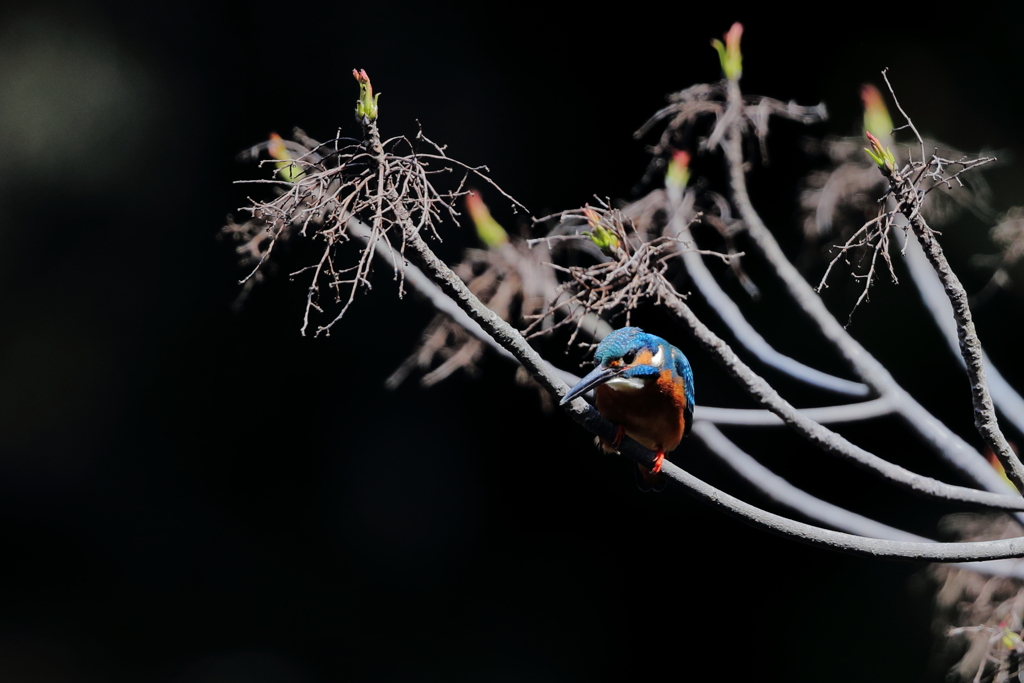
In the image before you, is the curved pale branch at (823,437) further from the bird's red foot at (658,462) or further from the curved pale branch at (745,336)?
the curved pale branch at (745,336)

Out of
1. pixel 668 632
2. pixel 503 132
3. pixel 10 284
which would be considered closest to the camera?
pixel 10 284

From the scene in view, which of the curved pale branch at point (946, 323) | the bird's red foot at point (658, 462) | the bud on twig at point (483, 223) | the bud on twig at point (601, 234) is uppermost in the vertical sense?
the curved pale branch at point (946, 323)

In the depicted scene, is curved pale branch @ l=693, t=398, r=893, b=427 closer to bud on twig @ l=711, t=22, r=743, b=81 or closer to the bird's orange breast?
the bird's orange breast

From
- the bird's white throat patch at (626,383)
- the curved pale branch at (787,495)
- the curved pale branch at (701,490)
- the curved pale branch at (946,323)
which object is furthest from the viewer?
the curved pale branch at (946,323)

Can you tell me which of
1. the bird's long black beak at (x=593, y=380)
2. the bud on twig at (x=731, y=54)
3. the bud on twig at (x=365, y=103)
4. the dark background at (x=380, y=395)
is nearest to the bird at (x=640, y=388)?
the bird's long black beak at (x=593, y=380)

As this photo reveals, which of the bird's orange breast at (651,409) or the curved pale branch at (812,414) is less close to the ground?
the curved pale branch at (812,414)

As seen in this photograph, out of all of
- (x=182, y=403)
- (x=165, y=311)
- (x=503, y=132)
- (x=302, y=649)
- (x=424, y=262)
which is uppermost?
(x=503, y=132)

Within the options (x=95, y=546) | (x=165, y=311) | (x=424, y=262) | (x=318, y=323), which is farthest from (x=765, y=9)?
(x=95, y=546)

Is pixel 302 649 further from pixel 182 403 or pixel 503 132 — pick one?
pixel 503 132
